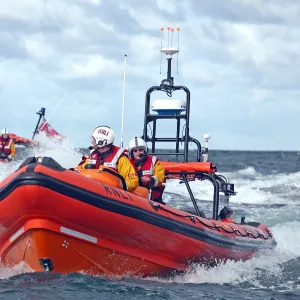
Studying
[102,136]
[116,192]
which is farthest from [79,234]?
[102,136]

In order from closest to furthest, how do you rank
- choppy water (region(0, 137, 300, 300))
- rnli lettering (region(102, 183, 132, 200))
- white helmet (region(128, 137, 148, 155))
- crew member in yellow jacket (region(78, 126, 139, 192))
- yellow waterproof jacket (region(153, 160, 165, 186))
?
choppy water (region(0, 137, 300, 300)) → rnli lettering (region(102, 183, 132, 200)) → crew member in yellow jacket (region(78, 126, 139, 192)) → white helmet (region(128, 137, 148, 155)) → yellow waterproof jacket (region(153, 160, 165, 186))

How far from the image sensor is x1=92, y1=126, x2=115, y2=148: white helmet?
23.6 feet

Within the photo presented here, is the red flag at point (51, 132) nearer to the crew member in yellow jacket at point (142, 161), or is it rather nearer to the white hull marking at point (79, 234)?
the crew member in yellow jacket at point (142, 161)

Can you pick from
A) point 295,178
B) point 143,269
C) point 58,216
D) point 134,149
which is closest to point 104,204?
point 58,216

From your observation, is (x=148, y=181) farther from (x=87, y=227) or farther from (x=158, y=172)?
(x=87, y=227)

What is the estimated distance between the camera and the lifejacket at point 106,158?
282 inches

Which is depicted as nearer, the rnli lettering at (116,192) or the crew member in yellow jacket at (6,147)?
the rnli lettering at (116,192)

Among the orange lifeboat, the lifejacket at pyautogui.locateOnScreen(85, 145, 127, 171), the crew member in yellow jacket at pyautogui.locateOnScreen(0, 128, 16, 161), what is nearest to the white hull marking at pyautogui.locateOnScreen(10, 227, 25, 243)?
the orange lifeboat

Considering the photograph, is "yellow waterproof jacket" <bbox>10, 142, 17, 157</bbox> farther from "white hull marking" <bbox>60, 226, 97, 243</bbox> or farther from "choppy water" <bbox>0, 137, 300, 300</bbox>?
"white hull marking" <bbox>60, 226, 97, 243</bbox>

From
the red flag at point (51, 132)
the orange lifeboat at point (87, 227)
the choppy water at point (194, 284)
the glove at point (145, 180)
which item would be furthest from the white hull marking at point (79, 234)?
the red flag at point (51, 132)

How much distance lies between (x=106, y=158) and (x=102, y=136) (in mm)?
206

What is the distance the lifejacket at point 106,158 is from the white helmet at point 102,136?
8 centimetres

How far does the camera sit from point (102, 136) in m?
7.21

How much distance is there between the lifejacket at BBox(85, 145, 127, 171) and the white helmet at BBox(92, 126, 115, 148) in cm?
8
